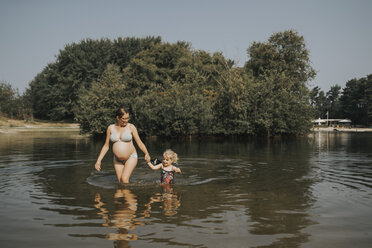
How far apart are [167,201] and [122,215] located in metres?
1.55

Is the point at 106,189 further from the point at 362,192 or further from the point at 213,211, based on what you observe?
the point at 362,192

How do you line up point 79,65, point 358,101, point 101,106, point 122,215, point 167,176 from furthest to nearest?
point 358,101, point 79,65, point 101,106, point 167,176, point 122,215

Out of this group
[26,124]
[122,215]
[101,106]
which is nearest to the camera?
[122,215]

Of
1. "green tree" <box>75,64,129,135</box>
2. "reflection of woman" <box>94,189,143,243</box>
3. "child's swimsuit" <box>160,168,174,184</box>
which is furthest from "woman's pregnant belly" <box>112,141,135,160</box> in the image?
"green tree" <box>75,64,129,135</box>

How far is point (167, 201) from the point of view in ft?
26.3

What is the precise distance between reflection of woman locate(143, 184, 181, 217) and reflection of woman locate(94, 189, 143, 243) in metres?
0.36

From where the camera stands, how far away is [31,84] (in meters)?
106

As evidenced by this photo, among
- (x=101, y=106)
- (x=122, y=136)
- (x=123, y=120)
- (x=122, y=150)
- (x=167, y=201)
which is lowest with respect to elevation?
(x=167, y=201)

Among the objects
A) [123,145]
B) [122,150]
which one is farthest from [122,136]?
[122,150]

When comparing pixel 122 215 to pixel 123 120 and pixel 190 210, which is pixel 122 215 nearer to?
pixel 190 210

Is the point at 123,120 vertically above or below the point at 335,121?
below

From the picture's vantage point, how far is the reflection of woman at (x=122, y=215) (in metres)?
5.49

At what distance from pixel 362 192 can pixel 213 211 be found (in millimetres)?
4488

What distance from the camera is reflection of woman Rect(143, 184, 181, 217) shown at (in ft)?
23.1
